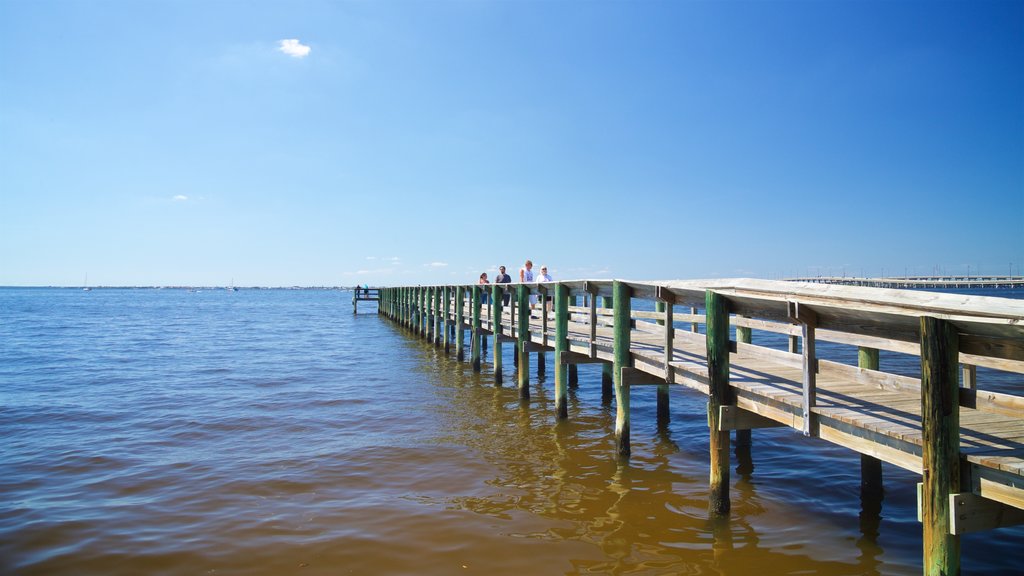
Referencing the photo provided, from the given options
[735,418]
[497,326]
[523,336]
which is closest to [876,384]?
[735,418]

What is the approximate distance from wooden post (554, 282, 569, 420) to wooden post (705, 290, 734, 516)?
4.14m

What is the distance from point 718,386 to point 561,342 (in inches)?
173

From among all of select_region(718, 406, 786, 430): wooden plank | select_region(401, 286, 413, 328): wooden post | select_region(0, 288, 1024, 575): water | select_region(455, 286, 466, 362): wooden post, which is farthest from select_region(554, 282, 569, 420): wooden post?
select_region(401, 286, 413, 328): wooden post

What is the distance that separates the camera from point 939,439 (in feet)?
10.3

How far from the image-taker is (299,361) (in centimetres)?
1789

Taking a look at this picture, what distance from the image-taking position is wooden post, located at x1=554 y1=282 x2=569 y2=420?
9.40m

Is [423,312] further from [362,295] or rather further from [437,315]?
[362,295]

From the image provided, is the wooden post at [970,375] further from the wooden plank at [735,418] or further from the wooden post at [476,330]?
the wooden post at [476,330]

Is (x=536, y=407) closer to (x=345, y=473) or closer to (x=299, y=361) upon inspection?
(x=345, y=473)

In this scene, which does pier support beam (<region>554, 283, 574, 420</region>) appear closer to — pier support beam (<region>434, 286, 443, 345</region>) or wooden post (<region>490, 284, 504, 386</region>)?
wooden post (<region>490, 284, 504, 386</region>)

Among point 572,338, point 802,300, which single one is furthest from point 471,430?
point 802,300

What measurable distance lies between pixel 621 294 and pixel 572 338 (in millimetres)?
2349

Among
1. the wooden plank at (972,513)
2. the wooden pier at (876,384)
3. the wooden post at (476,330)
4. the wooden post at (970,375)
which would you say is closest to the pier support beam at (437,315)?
the wooden post at (476,330)

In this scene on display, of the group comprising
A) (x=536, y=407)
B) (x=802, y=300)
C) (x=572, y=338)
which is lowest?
(x=536, y=407)
